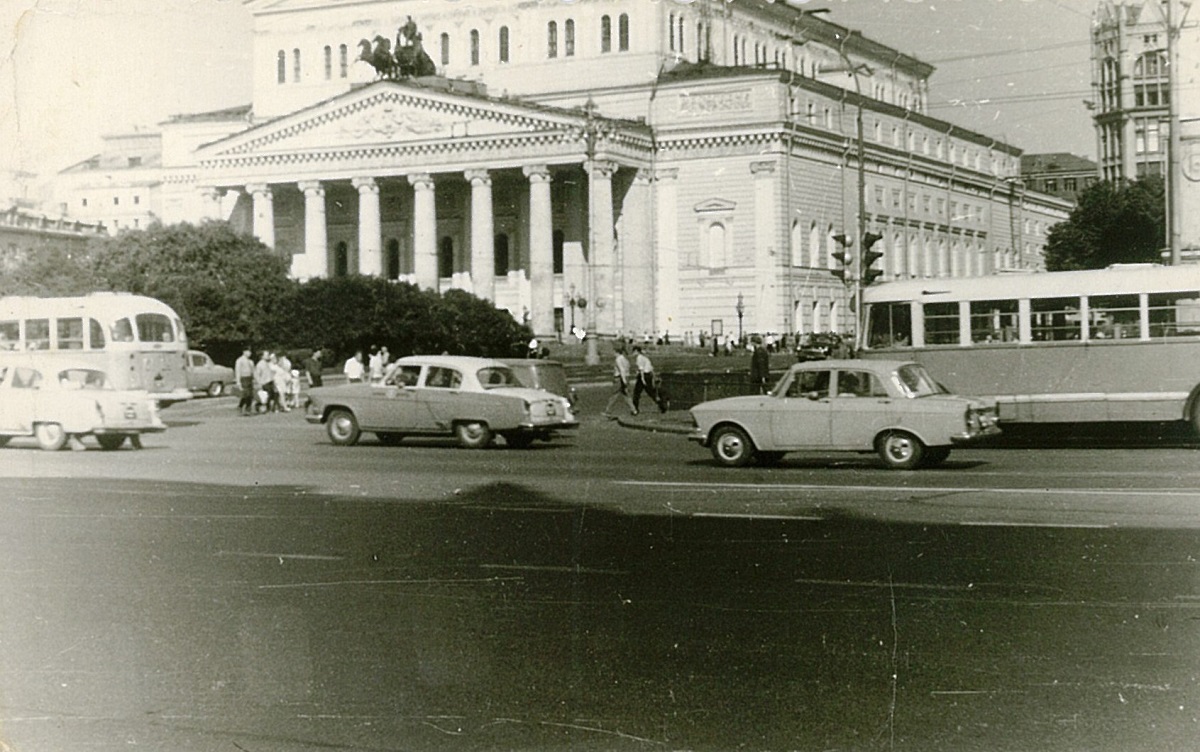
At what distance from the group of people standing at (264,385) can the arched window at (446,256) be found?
152 ft

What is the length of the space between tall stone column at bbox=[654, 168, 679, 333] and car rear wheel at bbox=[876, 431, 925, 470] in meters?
60.9

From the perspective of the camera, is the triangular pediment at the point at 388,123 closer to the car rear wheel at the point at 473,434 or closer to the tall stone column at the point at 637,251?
the tall stone column at the point at 637,251

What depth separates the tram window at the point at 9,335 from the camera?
A: 25.4 meters

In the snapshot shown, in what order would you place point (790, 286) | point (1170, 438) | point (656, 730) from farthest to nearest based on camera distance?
point (790, 286) → point (1170, 438) → point (656, 730)

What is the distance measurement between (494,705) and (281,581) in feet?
11.7

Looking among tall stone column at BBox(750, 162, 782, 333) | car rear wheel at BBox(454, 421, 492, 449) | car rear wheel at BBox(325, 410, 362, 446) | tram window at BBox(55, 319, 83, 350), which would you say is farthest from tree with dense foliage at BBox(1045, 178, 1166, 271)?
tram window at BBox(55, 319, 83, 350)

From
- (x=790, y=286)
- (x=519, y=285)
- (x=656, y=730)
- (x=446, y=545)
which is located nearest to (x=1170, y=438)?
(x=446, y=545)

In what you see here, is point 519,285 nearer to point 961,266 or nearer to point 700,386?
point 961,266

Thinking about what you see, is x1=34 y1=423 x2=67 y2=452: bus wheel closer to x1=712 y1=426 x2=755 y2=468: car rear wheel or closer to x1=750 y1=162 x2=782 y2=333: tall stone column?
x1=712 y1=426 x2=755 y2=468: car rear wheel

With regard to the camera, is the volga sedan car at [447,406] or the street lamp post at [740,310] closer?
the volga sedan car at [447,406]

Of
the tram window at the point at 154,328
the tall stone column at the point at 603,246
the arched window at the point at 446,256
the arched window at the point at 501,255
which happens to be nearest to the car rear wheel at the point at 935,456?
the tram window at the point at 154,328

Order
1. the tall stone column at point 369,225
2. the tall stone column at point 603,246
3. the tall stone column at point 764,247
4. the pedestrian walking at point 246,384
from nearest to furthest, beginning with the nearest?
the pedestrian walking at point 246,384
the tall stone column at point 603,246
the tall stone column at point 764,247
the tall stone column at point 369,225

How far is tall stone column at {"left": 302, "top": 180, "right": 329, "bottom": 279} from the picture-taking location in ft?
275

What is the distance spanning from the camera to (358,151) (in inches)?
3226
